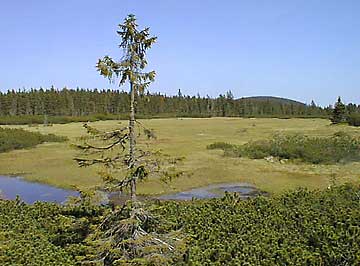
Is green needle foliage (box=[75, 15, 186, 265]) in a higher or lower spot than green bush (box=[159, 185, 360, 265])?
higher

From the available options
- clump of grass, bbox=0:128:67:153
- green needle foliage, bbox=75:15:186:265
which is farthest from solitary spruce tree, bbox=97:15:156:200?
clump of grass, bbox=0:128:67:153

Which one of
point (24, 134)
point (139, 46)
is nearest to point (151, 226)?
point (139, 46)

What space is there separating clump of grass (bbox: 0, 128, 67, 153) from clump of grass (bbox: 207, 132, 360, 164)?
80.3 ft

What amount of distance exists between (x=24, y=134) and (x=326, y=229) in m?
Result: 52.4

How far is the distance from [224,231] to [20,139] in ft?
156

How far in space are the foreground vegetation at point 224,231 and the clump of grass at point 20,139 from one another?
38009 mm

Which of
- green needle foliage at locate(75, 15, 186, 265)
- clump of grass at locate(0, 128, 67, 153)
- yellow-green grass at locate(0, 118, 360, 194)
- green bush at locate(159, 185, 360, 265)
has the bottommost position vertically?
yellow-green grass at locate(0, 118, 360, 194)

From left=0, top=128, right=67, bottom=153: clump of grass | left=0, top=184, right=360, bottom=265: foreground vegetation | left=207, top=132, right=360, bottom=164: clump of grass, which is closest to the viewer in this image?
left=0, top=184, right=360, bottom=265: foreground vegetation

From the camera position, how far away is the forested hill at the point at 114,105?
372 feet

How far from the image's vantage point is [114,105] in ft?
409

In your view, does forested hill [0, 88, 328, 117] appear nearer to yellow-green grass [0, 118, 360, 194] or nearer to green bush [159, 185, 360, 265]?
yellow-green grass [0, 118, 360, 194]

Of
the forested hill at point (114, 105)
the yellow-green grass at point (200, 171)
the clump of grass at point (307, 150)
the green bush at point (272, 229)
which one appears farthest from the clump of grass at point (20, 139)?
the green bush at point (272, 229)

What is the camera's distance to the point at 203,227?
591 inches

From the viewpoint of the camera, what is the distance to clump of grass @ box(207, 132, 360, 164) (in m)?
43.9
